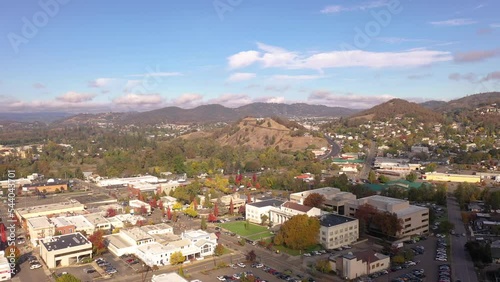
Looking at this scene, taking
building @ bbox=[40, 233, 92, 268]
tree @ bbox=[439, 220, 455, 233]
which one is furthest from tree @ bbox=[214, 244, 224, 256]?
tree @ bbox=[439, 220, 455, 233]

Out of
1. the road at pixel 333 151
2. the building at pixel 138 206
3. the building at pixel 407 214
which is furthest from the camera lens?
the road at pixel 333 151

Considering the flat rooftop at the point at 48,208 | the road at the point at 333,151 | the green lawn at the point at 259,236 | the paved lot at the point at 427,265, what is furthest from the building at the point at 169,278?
the road at the point at 333,151

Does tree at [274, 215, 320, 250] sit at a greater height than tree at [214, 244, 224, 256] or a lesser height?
greater

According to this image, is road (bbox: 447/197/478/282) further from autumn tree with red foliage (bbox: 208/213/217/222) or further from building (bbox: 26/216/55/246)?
building (bbox: 26/216/55/246)

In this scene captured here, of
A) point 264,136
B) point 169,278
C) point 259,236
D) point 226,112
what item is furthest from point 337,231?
point 226,112

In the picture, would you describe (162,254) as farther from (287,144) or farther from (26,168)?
(287,144)

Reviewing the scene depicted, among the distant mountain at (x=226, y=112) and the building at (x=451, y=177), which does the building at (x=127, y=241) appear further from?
the distant mountain at (x=226, y=112)

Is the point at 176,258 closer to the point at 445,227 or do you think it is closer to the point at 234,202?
the point at 234,202
